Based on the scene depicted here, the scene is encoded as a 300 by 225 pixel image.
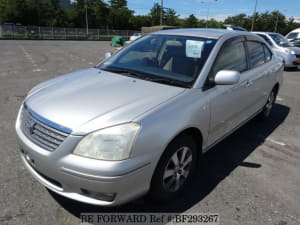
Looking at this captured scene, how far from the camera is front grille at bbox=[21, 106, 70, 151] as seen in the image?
1924 millimetres

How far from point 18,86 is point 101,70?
4.39 m

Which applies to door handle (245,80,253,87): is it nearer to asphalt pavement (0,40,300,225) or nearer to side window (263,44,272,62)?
asphalt pavement (0,40,300,225)

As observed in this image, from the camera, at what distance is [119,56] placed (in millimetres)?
3381

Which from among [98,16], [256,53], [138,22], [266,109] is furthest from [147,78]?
[138,22]

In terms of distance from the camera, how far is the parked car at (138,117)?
185cm

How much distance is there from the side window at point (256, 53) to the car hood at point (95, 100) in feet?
6.00

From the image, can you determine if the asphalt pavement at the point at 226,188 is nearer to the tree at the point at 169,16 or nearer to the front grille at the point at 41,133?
the front grille at the point at 41,133

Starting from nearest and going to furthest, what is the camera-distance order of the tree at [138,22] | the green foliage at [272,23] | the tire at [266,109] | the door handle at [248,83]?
the door handle at [248,83]
the tire at [266,109]
the green foliage at [272,23]
the tree at [138,22]

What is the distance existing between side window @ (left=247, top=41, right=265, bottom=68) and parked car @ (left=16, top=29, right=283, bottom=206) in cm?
24

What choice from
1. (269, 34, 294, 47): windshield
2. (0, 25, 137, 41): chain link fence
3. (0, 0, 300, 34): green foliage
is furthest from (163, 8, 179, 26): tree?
(269, 34, 294, 47): windshield

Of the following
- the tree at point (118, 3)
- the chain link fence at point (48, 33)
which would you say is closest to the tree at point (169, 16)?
the tree at point (118, 3)

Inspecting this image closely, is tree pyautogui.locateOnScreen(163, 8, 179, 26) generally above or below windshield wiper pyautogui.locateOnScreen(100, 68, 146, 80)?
above

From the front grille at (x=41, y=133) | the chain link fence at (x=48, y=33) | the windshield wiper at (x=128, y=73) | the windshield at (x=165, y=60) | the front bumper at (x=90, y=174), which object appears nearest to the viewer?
the front bumper at (x=90, y=174)

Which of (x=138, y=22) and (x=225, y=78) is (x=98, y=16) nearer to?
(x=138, y=22)
